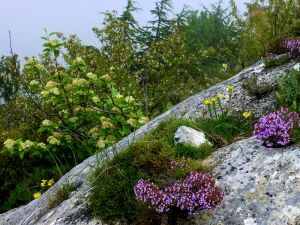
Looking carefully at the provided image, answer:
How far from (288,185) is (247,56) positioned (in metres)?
7.49

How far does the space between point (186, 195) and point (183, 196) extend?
47 mm

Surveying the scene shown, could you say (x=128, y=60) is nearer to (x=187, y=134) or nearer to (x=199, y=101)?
(x=199, y=101)

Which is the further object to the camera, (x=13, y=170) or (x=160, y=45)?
(x=160, y=45)

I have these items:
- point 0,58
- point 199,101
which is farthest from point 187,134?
point 0,58

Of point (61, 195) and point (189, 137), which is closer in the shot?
point (189, 137)

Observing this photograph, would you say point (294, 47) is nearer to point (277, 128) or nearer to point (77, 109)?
point (277, 128)

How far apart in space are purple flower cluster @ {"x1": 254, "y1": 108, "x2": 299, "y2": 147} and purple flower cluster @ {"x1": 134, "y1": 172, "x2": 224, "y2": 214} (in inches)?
32.2

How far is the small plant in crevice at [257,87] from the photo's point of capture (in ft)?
21.1

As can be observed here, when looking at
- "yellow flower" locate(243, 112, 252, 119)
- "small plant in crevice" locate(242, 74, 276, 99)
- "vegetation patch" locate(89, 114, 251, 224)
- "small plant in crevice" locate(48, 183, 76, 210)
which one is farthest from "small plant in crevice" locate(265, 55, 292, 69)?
"small plant in crevice" locate(48, 183, 76, 210)

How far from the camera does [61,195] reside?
19.3 feet

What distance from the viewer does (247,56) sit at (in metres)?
11.1

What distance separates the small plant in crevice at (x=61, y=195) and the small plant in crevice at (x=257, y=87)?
3.00 m

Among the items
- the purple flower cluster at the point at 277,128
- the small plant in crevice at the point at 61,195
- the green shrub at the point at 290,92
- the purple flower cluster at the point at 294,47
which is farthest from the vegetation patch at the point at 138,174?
the purple flower cluster at the point at 294,47

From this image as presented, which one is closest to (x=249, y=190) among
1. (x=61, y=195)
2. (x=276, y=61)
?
(x=61, y=195)
